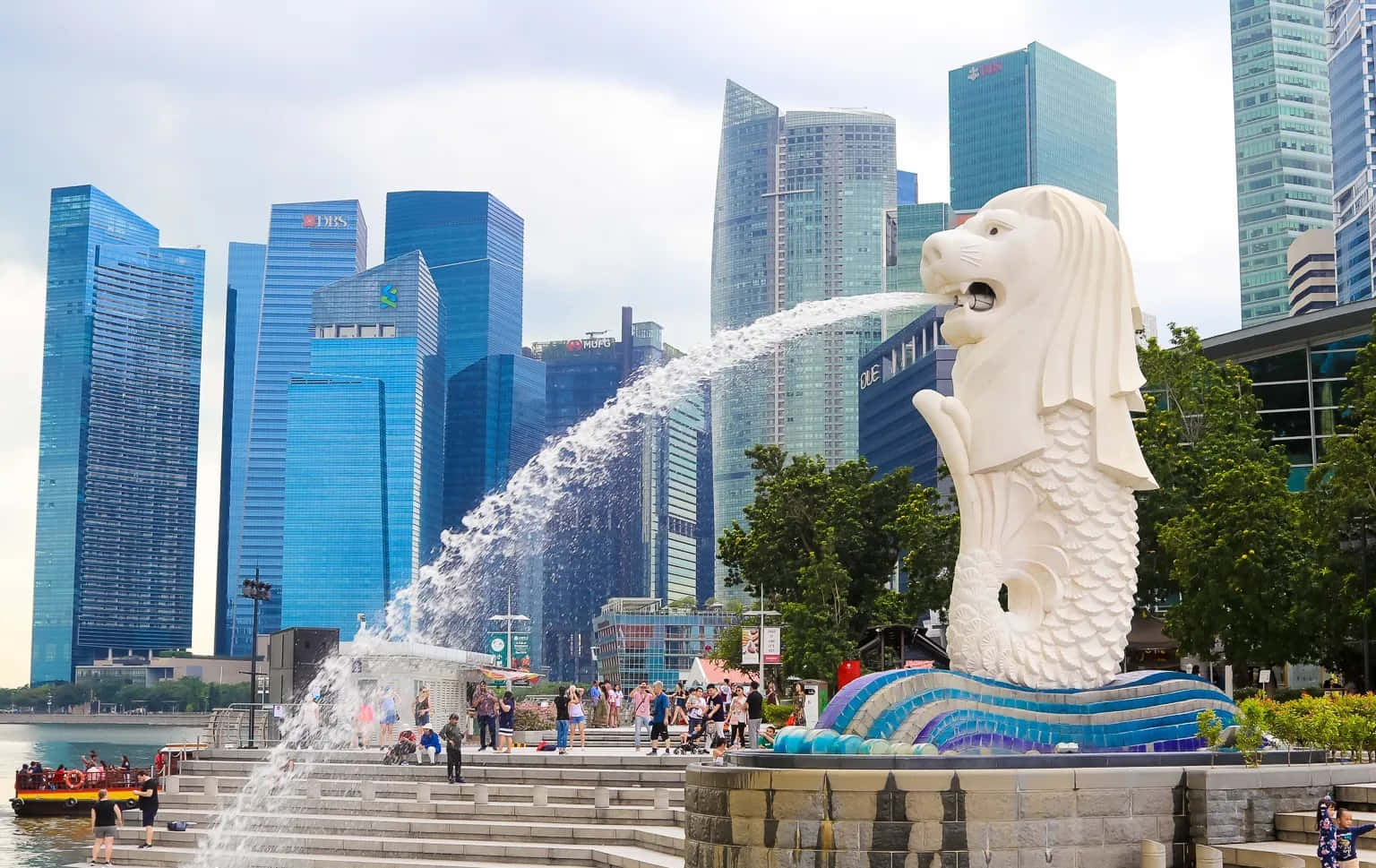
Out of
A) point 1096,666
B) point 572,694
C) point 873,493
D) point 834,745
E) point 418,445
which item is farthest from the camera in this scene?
point 418,445

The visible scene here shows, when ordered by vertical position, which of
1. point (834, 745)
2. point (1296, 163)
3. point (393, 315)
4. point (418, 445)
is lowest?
point (834, 745)

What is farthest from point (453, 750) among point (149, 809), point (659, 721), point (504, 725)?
point (659, 721)

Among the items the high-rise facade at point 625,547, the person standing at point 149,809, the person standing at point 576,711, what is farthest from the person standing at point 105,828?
the high-rise facade at point 625,547

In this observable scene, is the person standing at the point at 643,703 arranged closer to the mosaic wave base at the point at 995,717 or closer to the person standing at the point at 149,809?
the person standing at the point at 149,809

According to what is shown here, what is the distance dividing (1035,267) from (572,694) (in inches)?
525

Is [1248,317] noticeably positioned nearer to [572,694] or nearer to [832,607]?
[832,607]

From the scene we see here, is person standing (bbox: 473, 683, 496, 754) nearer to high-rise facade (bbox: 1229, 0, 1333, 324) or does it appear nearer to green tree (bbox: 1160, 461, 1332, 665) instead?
green tree (bbox: 1160, 461, 1332, 665)

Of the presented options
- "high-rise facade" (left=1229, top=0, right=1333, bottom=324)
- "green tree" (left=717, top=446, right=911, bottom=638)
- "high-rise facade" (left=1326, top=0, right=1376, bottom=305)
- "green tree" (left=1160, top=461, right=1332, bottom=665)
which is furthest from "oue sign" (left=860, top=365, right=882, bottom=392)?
"high-rise facade" (left=1229, top=0, right=1333, bottom=324)

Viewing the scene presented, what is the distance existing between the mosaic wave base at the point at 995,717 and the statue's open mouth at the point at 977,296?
4.42m

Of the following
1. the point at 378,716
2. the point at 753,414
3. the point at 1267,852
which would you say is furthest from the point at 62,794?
the point at 753,414

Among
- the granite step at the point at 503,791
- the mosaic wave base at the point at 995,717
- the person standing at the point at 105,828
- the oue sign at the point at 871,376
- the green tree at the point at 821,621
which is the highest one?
the oue sign at the point at 871,376

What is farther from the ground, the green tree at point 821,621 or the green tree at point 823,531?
the green tree at point 823,531

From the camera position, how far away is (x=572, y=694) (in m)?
27.3

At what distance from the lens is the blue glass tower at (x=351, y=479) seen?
16625 centimetres
